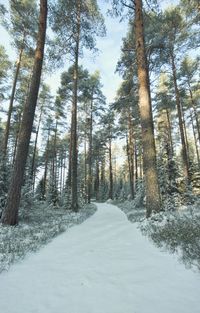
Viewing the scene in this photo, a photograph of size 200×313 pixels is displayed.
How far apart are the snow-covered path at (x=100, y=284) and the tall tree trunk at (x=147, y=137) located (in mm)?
3487

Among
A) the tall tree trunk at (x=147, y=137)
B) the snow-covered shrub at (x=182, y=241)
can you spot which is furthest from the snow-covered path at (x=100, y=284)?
the tall tree trunk at (x=147, y=137)

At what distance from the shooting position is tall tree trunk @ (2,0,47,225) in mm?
8156

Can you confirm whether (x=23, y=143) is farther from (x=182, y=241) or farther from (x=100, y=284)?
(x=100, y=284)

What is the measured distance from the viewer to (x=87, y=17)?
45.3 feet

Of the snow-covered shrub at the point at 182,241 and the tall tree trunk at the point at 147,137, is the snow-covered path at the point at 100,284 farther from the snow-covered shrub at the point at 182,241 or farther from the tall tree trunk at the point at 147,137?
the tall tree trunk at the point at 147,137

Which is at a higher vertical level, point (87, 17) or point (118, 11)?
point (87, 17)

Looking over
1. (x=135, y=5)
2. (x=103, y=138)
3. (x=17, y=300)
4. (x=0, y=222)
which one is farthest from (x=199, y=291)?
(x=103, y=138)

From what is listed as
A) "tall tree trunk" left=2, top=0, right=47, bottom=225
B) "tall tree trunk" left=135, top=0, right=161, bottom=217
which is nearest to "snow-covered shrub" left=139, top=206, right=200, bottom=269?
"tall tree trunk" left=135, top=0, right=161, bottom=217

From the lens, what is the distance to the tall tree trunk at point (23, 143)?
8.16 metres

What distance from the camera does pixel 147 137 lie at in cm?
914

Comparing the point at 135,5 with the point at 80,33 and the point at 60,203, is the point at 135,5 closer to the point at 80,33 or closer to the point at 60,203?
the point at 80,33

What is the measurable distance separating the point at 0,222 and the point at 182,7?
1615 centimetres

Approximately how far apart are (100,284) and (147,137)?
662cm

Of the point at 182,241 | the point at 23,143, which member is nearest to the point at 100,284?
the point at 182,241
